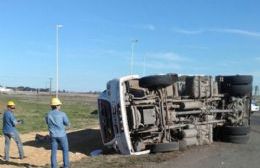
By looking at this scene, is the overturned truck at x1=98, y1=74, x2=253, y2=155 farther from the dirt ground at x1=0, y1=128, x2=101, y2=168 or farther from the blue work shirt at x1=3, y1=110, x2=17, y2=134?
the blue work shirt at x1=3, y1=110, x2=17, y2=134

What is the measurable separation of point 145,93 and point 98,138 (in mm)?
5606

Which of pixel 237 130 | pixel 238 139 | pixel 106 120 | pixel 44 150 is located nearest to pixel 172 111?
pixel 106 120

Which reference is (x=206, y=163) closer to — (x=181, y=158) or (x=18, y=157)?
(x=181, y=158)

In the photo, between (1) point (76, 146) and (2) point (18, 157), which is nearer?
(2) point (18, 157)

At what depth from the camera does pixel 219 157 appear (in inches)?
583

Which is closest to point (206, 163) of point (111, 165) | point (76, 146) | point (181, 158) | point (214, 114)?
point (181, 158)

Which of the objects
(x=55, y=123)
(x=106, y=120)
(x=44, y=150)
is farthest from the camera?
(x=44, y=150)

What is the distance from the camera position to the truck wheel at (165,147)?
16.0m

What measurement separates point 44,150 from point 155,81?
4147 millimetres

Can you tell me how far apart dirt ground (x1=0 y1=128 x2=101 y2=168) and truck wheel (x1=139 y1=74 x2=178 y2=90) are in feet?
8.71

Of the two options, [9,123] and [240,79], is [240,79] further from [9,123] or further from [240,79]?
[9,123]

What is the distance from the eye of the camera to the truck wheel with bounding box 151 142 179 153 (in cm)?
1595

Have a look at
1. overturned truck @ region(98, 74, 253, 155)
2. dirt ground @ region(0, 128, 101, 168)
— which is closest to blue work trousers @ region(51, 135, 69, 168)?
dirt ground @ region(0, 128, 101, 168)

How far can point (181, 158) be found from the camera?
14.8 metres
